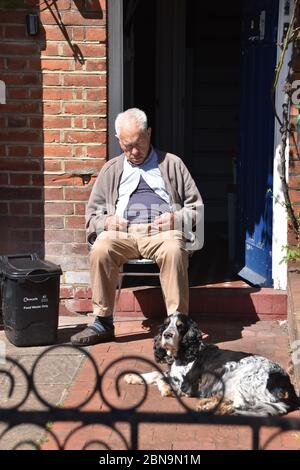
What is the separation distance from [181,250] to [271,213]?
1204 mm

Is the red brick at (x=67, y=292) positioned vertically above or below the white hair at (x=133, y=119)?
below

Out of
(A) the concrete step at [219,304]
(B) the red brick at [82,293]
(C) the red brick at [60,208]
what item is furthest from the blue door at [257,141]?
(C) the red brick at [60,208]

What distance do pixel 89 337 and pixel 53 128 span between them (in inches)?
63.0

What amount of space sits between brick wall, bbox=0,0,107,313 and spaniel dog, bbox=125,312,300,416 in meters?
1.74

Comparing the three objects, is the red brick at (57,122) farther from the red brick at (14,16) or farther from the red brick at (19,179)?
the red brick at (14,16)

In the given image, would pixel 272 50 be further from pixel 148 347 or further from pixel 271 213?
pixel 148 347

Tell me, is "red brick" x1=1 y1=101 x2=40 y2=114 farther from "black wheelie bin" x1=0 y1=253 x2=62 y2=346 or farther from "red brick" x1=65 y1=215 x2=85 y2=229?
"black wheelie bin" x1=0 y1=253 x2=62 y2=346

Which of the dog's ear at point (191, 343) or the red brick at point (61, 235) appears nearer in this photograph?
the dog's ear at point (191, 343)

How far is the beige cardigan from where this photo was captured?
5508 millimetres

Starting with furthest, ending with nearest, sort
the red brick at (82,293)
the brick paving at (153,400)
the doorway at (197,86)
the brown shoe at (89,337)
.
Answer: the doorway at (197,86), the red brick at (82,293), the brown shoe at (89,337), the brick paving at (153,400)

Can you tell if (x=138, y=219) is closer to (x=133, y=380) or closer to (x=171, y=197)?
(x=171, y=197)

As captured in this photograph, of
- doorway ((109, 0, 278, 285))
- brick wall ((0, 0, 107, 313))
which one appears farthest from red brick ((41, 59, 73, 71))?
doorway ((109, 0, 278, 285))

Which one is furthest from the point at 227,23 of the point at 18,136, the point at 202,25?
the point at 18,136

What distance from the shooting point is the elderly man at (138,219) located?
5.33 metres
